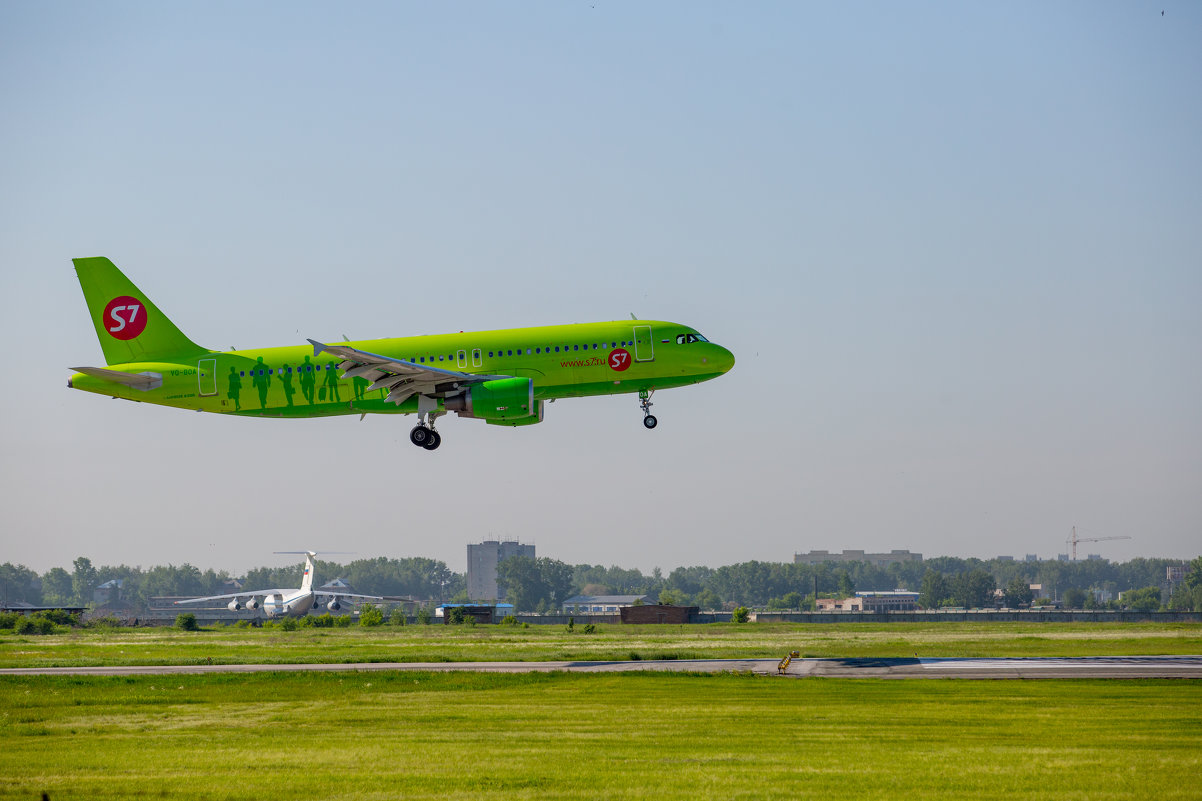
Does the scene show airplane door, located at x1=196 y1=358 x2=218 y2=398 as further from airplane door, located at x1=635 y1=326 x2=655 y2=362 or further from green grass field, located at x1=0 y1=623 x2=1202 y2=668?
airplane door, located at x1=635 y1=326 x2=655 y2=362

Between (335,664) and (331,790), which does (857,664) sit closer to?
(335,664)

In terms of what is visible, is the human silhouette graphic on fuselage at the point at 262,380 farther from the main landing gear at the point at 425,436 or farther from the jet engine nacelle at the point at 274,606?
the jet engine nacelle at the point at 274,606

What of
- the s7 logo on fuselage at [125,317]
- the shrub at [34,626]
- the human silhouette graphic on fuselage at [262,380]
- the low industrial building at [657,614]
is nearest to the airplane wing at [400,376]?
the human silhouette graphic on fuselage at [262,380]

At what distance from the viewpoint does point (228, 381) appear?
57.8 meters

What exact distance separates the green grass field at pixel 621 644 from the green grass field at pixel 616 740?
15757 mm

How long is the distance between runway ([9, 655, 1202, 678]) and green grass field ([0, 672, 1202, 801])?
11.0ft

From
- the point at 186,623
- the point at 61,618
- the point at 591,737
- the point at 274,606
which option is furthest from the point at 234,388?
the point at 274,606

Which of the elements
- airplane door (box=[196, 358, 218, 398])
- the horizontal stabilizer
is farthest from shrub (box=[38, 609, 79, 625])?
airplane door (box=[196, 358, 218, 398])

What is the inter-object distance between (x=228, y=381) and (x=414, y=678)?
19.4 m

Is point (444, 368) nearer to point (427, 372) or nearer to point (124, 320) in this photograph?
point (427, 372)

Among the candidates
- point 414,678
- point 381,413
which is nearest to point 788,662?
point 414,678

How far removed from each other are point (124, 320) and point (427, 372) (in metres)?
17.3

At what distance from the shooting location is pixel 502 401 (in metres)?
54.4

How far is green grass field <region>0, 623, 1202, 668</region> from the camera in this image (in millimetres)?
57375
